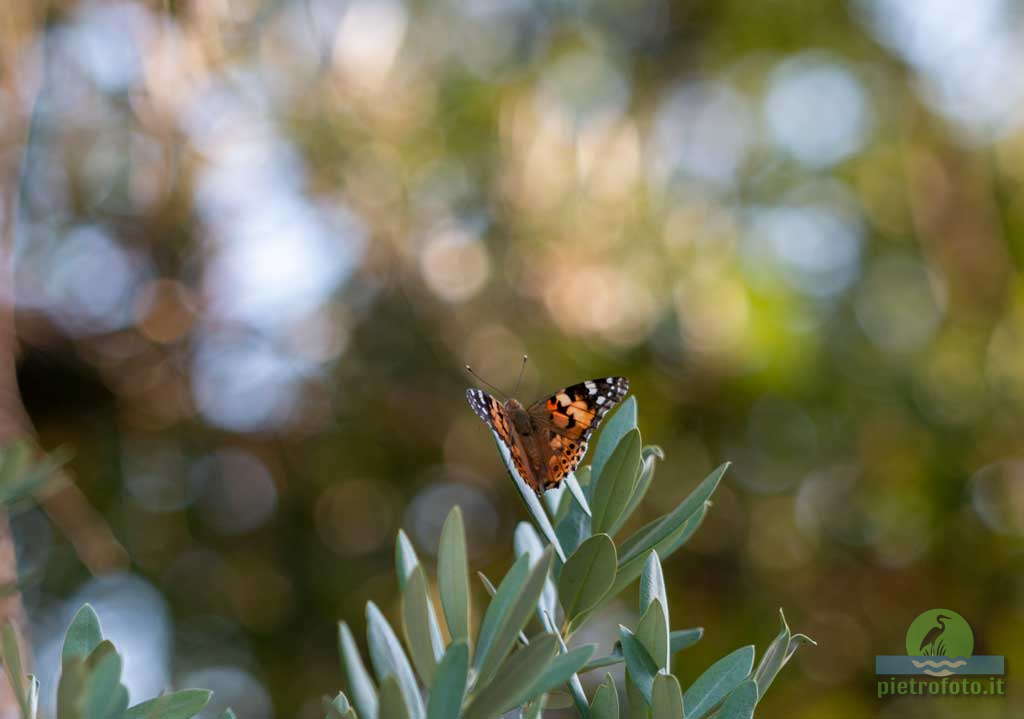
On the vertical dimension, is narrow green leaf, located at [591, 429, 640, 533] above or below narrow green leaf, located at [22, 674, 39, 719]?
above

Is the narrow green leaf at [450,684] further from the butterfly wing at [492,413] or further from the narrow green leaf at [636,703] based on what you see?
the butterfly wing at [492,413]

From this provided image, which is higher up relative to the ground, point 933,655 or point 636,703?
point 636,703

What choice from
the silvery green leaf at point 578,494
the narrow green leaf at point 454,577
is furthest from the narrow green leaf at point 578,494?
the narrow green leaf at point 454,577

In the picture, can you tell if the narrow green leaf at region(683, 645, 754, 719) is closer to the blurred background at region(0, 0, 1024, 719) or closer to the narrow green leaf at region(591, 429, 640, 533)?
the narrow green leaf at region(591, 429, 640, 533)

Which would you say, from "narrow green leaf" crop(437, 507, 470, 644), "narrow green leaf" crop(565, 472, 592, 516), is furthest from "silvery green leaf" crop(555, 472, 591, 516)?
"narrow green leaf" crop(437, 507, 470, 644)

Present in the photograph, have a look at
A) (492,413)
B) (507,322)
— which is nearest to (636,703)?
(492,413)

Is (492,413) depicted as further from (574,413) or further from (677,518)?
(677,518)

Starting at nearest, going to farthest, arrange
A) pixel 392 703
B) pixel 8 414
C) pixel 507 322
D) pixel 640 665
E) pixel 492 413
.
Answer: pixel 392 703
pixel 640 665
pixel 492 413
pixel 8 414
pixel 507 322
